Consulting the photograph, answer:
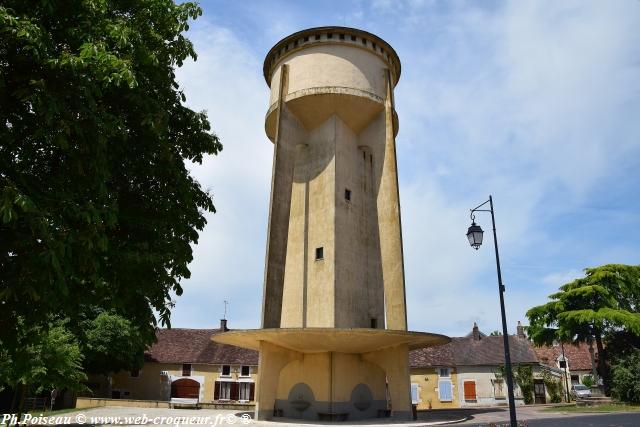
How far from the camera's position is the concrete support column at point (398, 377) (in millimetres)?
19453

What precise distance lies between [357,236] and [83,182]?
16470 mm

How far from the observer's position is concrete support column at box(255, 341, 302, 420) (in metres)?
19.1

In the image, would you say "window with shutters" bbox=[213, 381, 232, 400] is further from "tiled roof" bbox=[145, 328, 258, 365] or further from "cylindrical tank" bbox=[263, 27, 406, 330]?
"cylindrical tank" bbox=[263, 27, 406, 330]

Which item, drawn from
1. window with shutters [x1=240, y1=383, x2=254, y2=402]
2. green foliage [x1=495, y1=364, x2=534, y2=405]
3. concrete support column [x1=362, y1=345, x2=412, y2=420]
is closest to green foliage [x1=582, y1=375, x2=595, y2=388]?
green foliage [x1=495, y1=364, x2=534, y2=405]

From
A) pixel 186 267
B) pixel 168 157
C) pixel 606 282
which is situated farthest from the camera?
pixel 606 282

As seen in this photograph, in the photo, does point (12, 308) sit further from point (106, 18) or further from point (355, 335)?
point (355, 335)

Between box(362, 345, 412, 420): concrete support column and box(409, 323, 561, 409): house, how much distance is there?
20.6 meters

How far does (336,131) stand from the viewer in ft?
78.0

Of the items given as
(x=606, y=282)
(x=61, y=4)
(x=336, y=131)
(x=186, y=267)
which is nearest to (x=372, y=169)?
(x=336, y=131)

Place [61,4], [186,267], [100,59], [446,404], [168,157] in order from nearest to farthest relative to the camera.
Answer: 1. [100,59]
2. [61,4]
3. [168,157]
4. [186,267]
5. [446,404]

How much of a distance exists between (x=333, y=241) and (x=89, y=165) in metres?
14.9

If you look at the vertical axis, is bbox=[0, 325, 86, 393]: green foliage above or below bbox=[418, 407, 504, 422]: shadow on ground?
above

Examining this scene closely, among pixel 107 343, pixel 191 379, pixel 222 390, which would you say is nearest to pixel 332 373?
pixel 107 343

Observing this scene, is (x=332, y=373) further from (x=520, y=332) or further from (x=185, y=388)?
(x=520, y=332)
